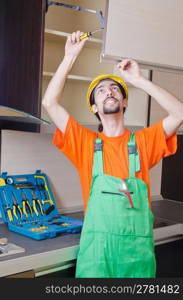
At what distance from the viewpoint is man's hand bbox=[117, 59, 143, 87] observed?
1.46 metres

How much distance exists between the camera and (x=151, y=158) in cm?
151

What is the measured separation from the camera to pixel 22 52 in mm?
1724

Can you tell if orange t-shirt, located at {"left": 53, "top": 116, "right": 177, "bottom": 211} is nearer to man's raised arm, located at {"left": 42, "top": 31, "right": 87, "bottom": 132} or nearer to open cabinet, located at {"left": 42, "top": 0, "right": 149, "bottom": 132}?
man's raised arm, located at {"left": 42, "top": 31, "right": 87, "bottom": 132}

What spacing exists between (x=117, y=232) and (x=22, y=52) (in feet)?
2.83

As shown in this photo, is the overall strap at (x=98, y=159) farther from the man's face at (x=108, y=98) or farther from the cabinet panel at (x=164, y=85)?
the cabinet panel at (x=164, y=85)

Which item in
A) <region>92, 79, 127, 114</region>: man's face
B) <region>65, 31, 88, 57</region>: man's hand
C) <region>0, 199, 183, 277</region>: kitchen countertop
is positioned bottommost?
<region>0, 199, 183, 277</region>: kitchen countertop

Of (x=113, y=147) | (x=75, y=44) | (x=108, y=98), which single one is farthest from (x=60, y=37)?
(x=113, y=147)

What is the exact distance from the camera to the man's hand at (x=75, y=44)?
4.75 feet

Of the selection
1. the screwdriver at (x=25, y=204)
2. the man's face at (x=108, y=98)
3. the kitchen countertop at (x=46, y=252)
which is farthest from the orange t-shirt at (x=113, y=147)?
the screwdriver at (x=25, y=204)

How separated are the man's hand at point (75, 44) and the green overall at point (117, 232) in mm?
419

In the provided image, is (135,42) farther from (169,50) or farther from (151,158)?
(151,158)

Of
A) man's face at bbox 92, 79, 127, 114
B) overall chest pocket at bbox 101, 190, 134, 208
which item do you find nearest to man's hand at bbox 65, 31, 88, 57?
man's face at bbox 92, 79, 127, 114

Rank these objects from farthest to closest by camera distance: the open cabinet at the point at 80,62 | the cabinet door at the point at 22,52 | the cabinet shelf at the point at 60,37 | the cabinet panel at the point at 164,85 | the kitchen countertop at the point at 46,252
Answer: the cabinet panel at the point at 164,85 → the open cabinet at the point at 80,62 → the cabinet shelf at the point at 60,37 → the cabinet door at the point at 22,52 → the kitchen countertop at the point at 46,252

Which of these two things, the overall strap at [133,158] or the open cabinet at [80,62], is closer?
the overall strap at [133,158]
